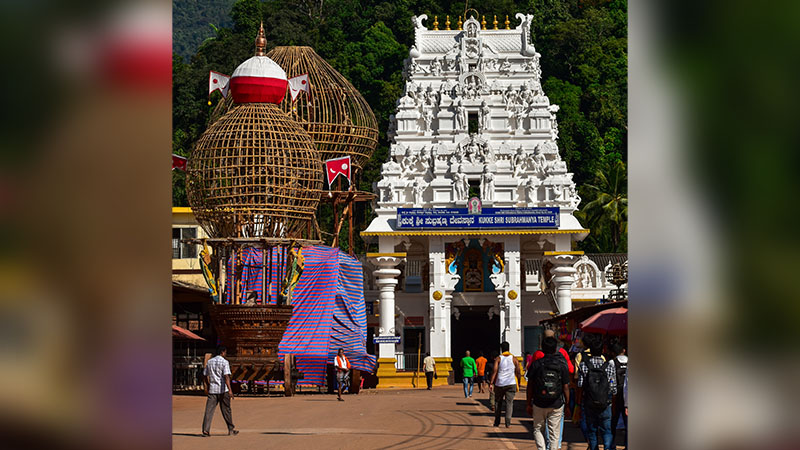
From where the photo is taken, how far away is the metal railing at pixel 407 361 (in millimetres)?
38778

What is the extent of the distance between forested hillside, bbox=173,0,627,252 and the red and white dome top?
947 inches

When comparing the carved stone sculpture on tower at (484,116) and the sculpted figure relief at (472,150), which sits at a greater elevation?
the carved stone sculpture on tower at (484,116)

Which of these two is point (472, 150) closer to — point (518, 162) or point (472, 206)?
point (518, 162)

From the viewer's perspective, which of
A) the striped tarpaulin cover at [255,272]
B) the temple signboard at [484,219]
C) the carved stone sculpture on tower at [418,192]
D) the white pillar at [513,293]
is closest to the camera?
the striped tarpaulin cover at [255,272]

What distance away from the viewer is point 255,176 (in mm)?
30109

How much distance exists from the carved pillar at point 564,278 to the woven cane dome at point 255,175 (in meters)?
11.0

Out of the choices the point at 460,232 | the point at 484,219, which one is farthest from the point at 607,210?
the point at 460,232

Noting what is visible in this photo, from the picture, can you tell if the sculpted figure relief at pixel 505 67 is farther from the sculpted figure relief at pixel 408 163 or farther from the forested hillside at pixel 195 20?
the forested hillside at pixel 195 20

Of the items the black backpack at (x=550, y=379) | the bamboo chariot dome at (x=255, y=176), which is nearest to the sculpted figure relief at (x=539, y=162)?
the bamboo chariot dome at (x=255, y=176)

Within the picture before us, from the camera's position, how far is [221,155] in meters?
31.1

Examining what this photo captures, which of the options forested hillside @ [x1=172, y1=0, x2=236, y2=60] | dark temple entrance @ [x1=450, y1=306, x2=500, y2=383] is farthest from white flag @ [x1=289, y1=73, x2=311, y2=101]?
forested hillside @ [x1=172, y1=0, x2=236, y2=60]

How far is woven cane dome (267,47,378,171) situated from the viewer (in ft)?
138
